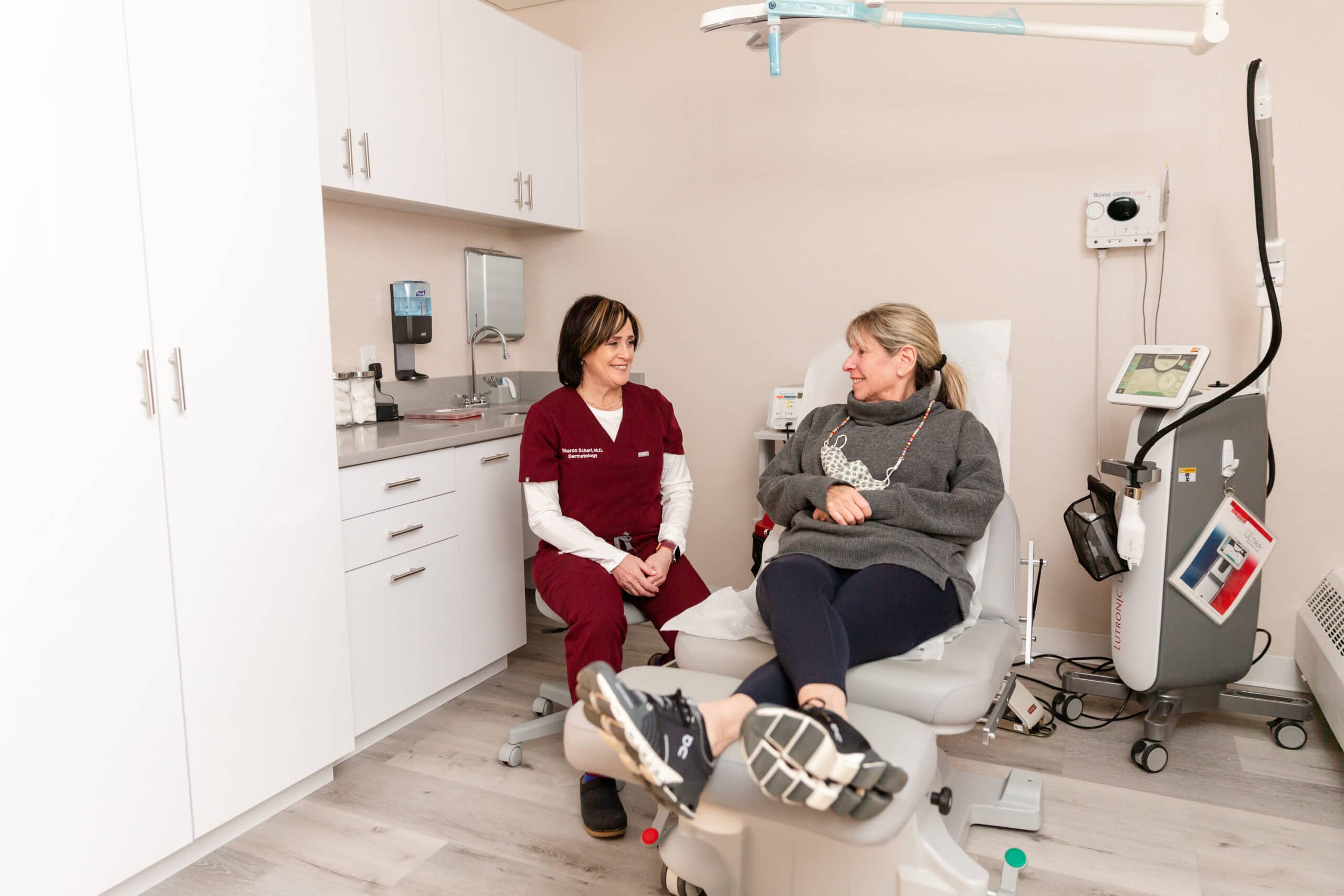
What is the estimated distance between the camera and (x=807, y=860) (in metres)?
1.46

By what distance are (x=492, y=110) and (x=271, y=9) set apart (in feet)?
3.75

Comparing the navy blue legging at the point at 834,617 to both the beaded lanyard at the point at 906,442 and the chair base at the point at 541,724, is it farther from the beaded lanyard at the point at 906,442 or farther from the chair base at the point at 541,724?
the chair base at the point at 541,724

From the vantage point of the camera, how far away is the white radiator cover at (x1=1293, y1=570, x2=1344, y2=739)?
2.10m

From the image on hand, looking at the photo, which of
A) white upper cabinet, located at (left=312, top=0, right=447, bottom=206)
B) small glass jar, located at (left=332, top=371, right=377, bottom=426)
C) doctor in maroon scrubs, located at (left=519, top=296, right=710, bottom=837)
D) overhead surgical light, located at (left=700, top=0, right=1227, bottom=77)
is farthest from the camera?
small glass jar, located at (left=332, top=371, right=377, bottom=426)

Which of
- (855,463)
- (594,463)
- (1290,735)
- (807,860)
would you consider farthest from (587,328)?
(1290,735)

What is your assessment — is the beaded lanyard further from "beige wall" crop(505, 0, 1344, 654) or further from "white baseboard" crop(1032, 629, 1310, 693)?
"white baseboard" crop(1032, 629, 1310, 693)

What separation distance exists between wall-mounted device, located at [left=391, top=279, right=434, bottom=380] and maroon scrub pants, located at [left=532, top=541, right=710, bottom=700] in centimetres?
108

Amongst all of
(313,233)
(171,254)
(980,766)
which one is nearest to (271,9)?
(313,233)

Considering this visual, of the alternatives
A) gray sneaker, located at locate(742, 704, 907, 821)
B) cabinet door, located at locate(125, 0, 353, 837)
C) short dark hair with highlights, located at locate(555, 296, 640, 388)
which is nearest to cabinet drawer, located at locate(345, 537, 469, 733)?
cabinet door, located at locate(125, 0, 353, 837)

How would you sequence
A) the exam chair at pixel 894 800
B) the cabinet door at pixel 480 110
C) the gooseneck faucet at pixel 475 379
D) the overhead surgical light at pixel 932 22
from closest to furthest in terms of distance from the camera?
the exam chair at pixel 894 800 → the overhead surgical light at pixel 932 22 → the cabinet door at pixel 480 110 → the gooseneck faucet at pixel 475 379

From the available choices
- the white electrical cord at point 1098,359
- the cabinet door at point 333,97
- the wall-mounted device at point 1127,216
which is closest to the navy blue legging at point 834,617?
the white electrical cord at point 1098,359

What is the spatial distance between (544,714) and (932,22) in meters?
1.99

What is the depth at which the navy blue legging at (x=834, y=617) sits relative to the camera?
1.40m

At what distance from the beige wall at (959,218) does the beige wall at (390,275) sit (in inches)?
14.3
